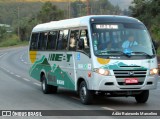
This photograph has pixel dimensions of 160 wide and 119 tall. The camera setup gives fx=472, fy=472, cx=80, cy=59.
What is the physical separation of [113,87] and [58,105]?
1.83 m

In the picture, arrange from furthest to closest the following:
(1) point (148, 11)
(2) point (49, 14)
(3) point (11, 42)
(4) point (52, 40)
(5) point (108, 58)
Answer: (2) point (49, 14), (3) point (11, 42), (1) point (148, 11), (4) point (52, 40), (5) point (108, 58)

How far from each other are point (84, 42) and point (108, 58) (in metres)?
1.09

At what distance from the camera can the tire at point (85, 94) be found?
1326cm

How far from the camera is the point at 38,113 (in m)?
12.0

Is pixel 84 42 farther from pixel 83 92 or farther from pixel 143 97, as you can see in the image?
pixel 143 97

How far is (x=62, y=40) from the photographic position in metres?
15.5

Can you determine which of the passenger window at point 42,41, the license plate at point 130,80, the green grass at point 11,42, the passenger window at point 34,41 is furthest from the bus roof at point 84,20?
the green grass at point 11,42

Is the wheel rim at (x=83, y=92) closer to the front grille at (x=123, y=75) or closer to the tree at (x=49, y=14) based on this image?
the front grille at (x=123, y=75)

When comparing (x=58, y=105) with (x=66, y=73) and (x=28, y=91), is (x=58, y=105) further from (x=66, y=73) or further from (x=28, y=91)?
(x=28, y=91)

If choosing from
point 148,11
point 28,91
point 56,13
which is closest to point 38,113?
point 28,91

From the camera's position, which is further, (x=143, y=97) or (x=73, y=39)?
(x=73, y=39)

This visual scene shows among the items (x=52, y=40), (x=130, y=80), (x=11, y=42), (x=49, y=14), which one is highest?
(x=52, y=40)

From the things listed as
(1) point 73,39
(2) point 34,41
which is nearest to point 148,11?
(2) point 34,41

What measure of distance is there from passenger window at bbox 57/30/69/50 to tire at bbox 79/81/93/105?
192 centimetres
